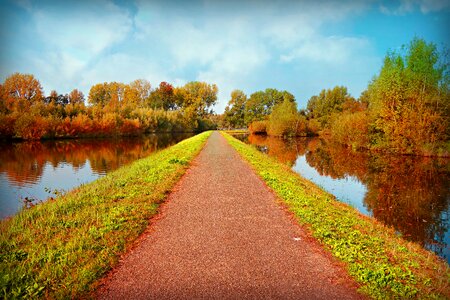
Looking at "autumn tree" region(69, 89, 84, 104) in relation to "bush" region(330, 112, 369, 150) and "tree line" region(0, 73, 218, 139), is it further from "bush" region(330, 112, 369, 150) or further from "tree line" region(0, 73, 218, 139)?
"bush" region(330, 112, 369, 150)

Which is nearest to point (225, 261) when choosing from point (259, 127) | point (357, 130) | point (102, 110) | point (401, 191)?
point (401, 191)

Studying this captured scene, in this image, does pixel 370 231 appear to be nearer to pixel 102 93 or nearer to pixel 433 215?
pixel 433 215

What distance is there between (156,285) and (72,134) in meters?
45.6

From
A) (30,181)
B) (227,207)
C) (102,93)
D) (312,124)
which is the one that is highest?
(102,93)

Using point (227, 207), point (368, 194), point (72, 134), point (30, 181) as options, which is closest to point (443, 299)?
point (227, 207)

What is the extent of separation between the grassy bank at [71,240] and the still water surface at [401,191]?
7.89 meters

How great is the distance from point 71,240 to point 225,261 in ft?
10.2

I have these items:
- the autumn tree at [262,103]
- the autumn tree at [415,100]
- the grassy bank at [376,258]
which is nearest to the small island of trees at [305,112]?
the autumn tree at [415,100]

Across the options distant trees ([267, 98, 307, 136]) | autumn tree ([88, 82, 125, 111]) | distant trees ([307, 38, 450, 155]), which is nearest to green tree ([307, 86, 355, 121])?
distant trees ([267, 98, 307, 136])

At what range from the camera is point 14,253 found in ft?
14.8

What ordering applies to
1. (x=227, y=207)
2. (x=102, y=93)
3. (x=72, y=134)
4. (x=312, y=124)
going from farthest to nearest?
(x=102, y=93) → (x=312, y=124) → (x=72, y=134) → (x=227, y=207)

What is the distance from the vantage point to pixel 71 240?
5.00 m

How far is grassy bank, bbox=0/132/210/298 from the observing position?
3.69m

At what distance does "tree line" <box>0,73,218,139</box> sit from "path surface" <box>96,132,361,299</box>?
3741cm
